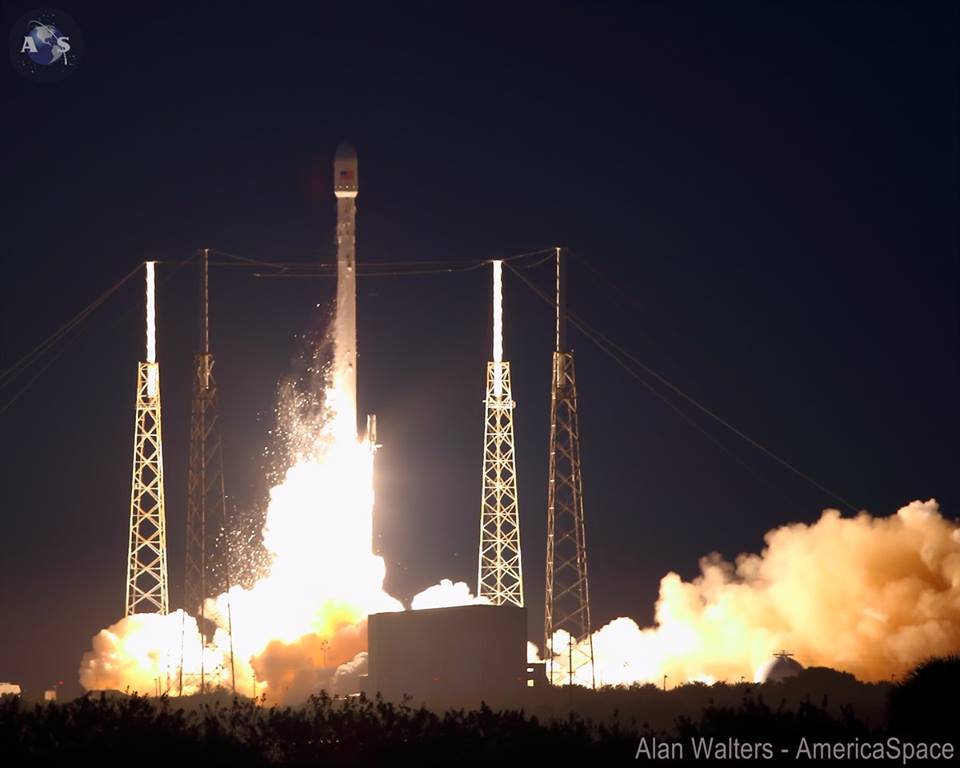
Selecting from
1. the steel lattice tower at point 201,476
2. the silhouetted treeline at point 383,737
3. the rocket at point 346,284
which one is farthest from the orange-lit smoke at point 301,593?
the silhouetted treeline at point 383,737

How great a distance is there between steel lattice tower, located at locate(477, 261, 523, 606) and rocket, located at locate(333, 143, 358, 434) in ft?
21.7

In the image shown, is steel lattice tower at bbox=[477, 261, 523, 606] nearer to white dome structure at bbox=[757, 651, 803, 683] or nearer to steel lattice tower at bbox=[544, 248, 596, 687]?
steel lattice tower at bbox=[544, 248, 596, 687]

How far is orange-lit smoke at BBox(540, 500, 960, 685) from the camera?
9281 cm

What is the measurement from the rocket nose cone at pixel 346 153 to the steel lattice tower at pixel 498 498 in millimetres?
8351

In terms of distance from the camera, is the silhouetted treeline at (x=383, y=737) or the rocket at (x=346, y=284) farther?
the rocket at (x=346, y=284)

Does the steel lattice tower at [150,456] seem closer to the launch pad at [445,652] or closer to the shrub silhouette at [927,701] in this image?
the launch pad at [445,652]

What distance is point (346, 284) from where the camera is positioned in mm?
97688

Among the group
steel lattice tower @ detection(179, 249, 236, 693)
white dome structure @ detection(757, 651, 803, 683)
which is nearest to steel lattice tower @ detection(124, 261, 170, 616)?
steel lattice tower @ detection(179, 249, 236, 693)

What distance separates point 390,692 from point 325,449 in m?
15.9

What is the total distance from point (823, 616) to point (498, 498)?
1526 cm

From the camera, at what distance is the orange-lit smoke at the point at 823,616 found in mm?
92812

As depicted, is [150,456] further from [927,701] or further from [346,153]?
[927,701]

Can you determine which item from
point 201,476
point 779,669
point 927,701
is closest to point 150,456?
point 201,476

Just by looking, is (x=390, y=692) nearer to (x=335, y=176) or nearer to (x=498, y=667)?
(x=498, y=667)
